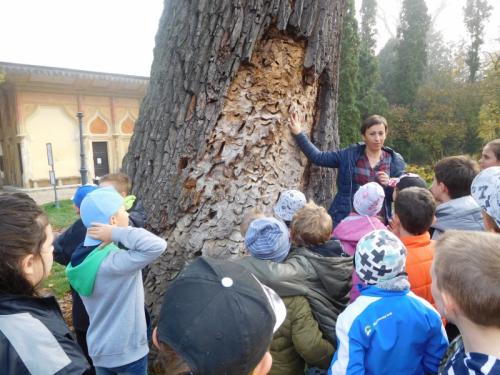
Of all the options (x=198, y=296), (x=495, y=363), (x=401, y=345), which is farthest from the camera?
(x=401, y=345)

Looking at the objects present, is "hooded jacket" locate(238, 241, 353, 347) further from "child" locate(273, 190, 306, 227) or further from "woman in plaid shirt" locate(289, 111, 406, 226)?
"woman in plaid shirt" locate(289, 111, 406, 226)

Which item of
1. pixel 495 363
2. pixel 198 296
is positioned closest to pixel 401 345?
pixel 495 363

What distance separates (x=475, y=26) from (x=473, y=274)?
2777cm

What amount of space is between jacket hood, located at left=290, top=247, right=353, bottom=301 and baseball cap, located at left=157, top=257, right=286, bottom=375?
2.87 ft

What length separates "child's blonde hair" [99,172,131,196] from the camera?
8.68 feet

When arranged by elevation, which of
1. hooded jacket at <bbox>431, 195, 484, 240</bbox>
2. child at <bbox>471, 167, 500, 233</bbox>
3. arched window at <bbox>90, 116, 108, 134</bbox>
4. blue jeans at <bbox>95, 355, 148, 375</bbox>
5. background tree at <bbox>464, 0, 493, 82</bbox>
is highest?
background tree at <bbox>464, 0, 493, 82</bbox>

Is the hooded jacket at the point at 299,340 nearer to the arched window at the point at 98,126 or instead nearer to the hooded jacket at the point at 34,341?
the hooded jacket at the point at 34,341

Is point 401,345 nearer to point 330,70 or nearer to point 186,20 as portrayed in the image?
point 330,70

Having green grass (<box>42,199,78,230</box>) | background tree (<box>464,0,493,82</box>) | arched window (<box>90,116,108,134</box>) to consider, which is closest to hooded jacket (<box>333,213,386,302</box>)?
green grass (<box>42,199,78,230</box>)

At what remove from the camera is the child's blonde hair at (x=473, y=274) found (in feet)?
3.76

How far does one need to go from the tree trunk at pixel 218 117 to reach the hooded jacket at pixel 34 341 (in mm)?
1390

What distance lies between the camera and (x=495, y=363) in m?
1.11

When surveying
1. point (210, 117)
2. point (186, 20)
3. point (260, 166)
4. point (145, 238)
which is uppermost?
point (186, 20)

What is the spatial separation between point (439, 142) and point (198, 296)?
19415 mm
